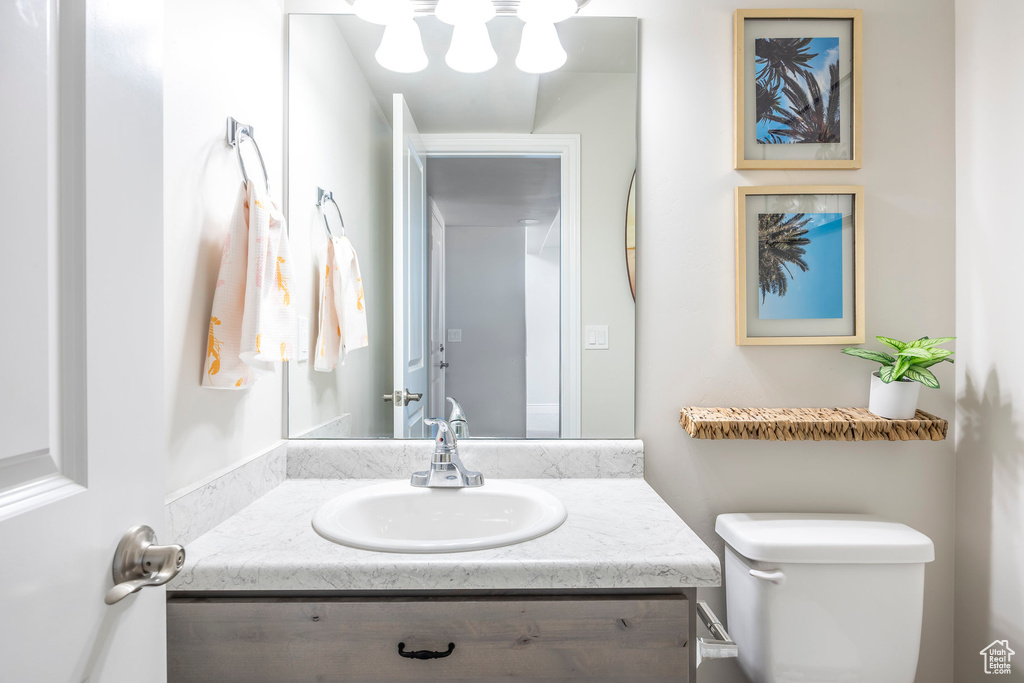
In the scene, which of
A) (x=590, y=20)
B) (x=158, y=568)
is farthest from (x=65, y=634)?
(x=590, y=20)

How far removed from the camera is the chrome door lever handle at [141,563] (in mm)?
460

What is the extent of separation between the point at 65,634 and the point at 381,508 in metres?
0.74

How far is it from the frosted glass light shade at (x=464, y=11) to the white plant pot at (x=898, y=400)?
1269 mm

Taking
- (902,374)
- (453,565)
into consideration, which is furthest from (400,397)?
(902,374)

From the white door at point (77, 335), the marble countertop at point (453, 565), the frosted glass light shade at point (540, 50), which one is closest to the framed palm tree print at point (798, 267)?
the frosted glass light shade at point (540, 50)

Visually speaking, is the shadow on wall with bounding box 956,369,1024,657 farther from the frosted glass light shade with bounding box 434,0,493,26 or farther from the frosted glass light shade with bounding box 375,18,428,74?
the frosted glass light shade with bounding box 375,18,428,74

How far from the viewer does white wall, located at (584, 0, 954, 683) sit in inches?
51.8

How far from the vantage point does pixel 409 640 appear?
2.60ft

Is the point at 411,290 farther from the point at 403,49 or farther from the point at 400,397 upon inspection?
the point at 403,49

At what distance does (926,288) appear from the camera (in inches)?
51.8

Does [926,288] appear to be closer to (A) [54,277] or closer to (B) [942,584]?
(B) [942,584]

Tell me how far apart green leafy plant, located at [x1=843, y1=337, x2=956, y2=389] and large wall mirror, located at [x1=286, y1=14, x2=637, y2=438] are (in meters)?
0.57

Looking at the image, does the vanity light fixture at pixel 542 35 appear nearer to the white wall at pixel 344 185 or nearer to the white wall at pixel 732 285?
the white wall at pixel 732 285

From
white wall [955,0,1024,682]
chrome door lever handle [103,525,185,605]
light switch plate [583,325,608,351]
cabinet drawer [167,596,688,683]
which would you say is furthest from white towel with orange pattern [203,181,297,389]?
white wall [955,0,1024,682]
